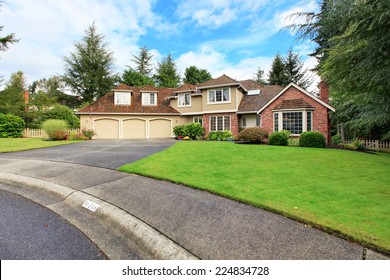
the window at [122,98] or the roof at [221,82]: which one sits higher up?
the roof at [221,82]

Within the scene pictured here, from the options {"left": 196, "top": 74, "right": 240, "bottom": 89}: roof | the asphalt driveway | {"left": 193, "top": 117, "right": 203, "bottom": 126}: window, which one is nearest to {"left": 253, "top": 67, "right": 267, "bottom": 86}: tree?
{"left": 196, "top": 74, "right": 240, "bottom": 89}: roof

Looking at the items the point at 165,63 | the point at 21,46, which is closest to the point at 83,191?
the point at 21,46

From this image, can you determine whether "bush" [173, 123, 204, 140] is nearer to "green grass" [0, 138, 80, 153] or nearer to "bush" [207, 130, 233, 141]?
"bush" [207, 130, 233, 141]

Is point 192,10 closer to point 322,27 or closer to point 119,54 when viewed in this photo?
point 322,27

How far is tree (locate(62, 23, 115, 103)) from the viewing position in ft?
108

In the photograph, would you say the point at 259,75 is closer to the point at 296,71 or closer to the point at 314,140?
the point at 296,71

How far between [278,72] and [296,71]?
333cm

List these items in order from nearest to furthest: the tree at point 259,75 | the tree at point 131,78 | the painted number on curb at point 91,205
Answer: the painted number on curb at point 91,205
the tree at point 131,78
the tree at point 259,75

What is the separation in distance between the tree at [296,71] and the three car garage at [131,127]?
25192 millimetres

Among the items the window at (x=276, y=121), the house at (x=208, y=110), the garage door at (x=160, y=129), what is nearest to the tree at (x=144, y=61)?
the house at (x=208, y=110)

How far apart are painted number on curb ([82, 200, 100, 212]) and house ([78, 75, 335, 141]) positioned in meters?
16.5

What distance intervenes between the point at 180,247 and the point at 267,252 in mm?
1200

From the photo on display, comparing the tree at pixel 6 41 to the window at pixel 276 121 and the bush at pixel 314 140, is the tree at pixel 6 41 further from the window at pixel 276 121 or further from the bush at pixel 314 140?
the bush at pixel 314 140

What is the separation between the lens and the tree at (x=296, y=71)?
3419cm
